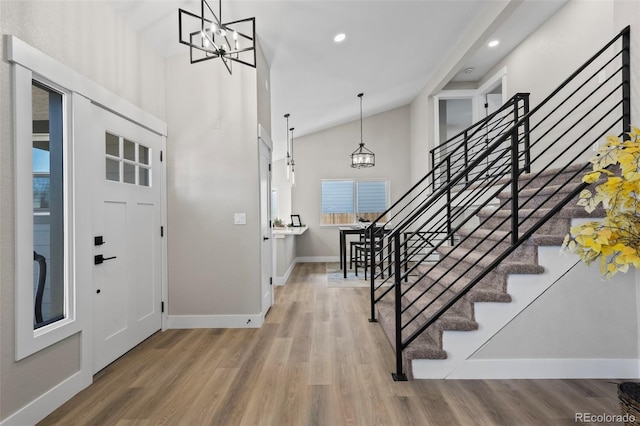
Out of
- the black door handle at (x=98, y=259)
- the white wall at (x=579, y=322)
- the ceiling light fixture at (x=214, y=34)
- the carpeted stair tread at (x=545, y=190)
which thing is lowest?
the white wall at (x=579, y=322)

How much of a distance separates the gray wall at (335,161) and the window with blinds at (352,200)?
150 mm

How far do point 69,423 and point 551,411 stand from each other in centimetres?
281

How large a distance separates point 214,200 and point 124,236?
937mm

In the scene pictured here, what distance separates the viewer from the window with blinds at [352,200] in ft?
25.8

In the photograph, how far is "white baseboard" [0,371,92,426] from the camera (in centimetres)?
180

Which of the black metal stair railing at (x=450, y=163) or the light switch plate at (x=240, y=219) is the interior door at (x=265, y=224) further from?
the black metal stair railing at (x=450, y=163)

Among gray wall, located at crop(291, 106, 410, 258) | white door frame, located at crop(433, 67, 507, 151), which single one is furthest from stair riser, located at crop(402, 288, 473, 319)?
gray wall, located at crop(291, 106, 410, 258)

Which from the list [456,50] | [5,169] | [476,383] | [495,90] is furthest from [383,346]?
[495,90]

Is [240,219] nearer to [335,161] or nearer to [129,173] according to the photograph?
[129,173]

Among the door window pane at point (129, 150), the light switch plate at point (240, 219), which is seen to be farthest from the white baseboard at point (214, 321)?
the door window pane at point (129, 150)

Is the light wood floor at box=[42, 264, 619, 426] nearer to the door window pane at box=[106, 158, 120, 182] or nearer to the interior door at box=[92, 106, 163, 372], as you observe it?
the interior door at box=[92, 106, 163, 372]

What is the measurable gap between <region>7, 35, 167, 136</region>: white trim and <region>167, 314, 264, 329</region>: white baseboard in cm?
197

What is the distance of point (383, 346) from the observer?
291 centimetres

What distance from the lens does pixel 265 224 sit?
393 centimetres
